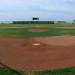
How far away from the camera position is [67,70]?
9320 mm

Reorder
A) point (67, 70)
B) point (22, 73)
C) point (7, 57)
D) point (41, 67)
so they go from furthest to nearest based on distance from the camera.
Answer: point (7, 57) → point (41, 67) → point (67, 70) → point (22, 73)

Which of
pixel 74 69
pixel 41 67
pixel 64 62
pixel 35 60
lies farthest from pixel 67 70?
pixel 35 60

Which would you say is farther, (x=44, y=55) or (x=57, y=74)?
(x=44, y=55)

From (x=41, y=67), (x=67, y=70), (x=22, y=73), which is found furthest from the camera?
(x=41, y=67)

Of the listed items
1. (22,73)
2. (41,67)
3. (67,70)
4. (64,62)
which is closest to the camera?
(22,73)

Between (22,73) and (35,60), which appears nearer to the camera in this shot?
(22,73)

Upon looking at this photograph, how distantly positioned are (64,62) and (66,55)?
1.87m

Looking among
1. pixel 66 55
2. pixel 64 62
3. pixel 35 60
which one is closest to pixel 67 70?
pixel 64 62

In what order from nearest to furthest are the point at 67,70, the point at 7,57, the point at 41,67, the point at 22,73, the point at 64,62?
1. the point at 22,73
2. the point at 67,70
3. the point at 41,67
4. the point at 64,62
5. the point at 7,57

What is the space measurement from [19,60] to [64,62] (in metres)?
1.83

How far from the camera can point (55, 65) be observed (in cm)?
1051

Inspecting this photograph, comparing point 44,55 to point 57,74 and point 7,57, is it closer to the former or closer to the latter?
point 7,57

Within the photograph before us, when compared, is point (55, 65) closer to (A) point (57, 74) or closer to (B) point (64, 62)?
(B) point (64, 62)

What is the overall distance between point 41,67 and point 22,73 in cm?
174
